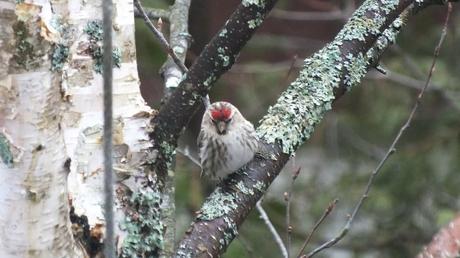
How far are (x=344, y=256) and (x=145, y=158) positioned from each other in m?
4.75

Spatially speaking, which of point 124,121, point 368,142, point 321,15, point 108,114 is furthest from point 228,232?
point 368,142

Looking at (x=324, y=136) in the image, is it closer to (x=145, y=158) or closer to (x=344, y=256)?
(x=344, y=256)

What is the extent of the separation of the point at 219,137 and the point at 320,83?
1.00 meters

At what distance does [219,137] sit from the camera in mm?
3539

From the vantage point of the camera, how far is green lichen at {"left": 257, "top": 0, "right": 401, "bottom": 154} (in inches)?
100

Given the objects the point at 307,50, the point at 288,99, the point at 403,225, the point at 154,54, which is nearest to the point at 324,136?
A: the point at 307,50

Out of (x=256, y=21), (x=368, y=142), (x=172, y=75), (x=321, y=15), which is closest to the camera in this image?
(x=256, y=21)

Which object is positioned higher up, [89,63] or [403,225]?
[89,63]

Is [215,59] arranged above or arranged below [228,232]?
above

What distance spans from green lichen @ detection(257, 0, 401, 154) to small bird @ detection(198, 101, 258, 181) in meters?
0.45

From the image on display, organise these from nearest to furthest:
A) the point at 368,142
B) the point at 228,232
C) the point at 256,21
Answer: the point at 256,21 → the point at 228,232 → the point at 368,142

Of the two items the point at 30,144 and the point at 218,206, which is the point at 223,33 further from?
the point at 30,144

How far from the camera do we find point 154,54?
206 inches

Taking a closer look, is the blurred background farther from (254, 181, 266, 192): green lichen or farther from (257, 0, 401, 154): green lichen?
(254, 181, 266, 192): green lichen
